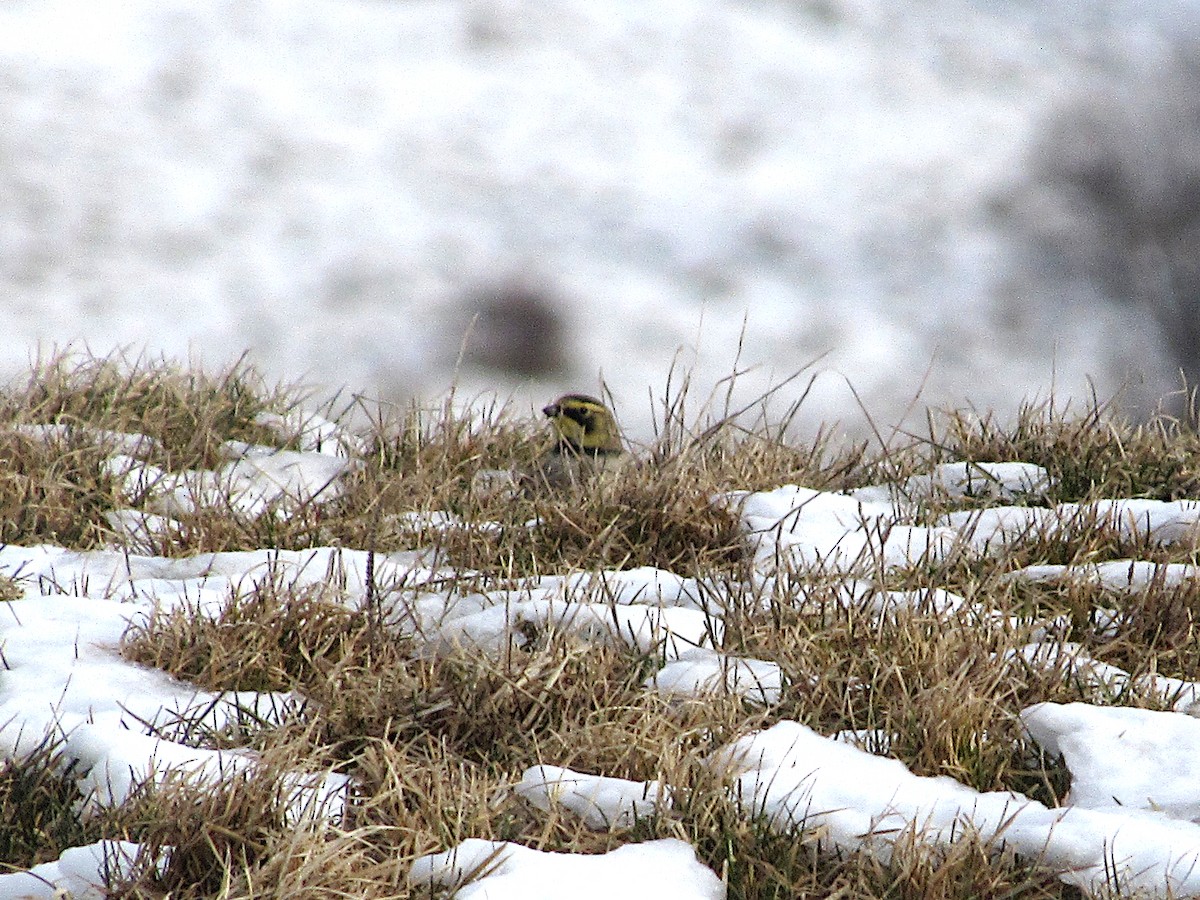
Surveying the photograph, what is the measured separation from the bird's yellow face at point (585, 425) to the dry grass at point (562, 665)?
0.19 m

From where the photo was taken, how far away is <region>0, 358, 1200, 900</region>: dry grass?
231 centimetres

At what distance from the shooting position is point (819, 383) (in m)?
8.48

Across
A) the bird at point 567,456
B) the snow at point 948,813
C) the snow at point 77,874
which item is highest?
the bird at point 567,456

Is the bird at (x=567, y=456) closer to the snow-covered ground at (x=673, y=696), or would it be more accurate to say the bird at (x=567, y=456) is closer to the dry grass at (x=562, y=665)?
the dry grass at (x=562, y=665)

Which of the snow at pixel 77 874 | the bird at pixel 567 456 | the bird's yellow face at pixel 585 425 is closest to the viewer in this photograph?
the snow at pixel 77 874

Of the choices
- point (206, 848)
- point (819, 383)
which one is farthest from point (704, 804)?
point (819, 383)

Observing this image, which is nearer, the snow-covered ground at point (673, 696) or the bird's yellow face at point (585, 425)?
the snow-covered ground at point (673, 696)

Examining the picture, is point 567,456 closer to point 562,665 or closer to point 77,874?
point 562,665

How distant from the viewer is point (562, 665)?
9.18ft

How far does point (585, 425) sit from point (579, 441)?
0.08 m

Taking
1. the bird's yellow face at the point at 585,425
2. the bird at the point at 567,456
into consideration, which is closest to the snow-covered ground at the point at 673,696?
the bird at the point at 567,456

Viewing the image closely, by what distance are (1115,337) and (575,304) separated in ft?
9.95

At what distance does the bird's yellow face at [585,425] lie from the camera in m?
4.45

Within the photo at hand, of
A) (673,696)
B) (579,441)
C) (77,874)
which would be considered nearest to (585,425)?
(579,441)
